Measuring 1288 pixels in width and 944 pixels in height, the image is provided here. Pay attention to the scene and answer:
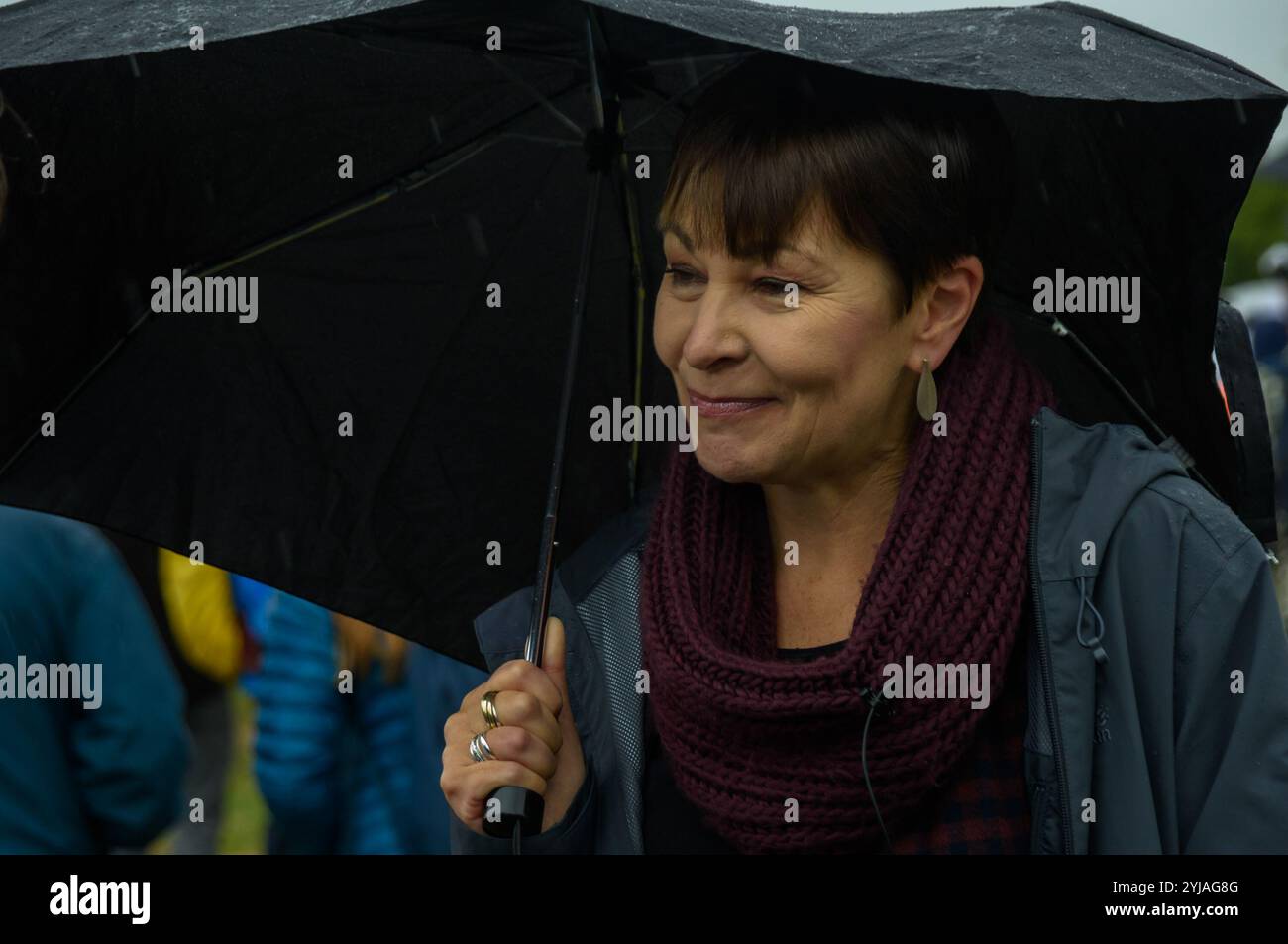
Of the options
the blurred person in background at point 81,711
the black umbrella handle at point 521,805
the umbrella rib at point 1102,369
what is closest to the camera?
the black umbrella handle at point 521,805

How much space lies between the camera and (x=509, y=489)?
2990mm

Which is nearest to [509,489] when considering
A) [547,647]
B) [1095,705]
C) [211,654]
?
[547,647]

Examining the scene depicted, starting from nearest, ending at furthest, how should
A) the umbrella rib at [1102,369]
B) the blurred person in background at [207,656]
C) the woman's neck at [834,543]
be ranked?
the woman's neck at [834,543] < the umbrella rib at [1102,369] < the blurred person in background at [207,656]

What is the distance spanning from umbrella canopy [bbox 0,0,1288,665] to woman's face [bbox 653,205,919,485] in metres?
0.34

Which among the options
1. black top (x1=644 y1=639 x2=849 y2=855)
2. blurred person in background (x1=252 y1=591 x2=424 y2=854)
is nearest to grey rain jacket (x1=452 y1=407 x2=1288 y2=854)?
black top (x1=644 y1=639 x2=849 y2=855)

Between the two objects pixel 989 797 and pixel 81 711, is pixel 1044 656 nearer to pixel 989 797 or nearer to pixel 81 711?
pixel 989 797

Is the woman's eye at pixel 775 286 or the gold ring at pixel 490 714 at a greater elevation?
the woman's eye at pixel 775 286

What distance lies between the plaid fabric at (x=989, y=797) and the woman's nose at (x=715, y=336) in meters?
0.59

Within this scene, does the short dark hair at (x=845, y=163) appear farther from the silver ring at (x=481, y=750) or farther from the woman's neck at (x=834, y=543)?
the silver ring at (x=481, y=750)

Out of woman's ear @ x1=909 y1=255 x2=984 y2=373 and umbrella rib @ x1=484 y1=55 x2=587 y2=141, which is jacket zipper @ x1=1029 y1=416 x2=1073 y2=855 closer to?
woman's ear @ x1=909 y1=255 x2=984 y2=373

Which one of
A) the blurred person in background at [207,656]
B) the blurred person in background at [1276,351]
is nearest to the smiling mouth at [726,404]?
the blurred person in background at [207,656]

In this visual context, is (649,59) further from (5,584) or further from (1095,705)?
(5,584)

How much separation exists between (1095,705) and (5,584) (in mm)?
2045

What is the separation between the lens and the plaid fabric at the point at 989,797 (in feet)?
7.56
